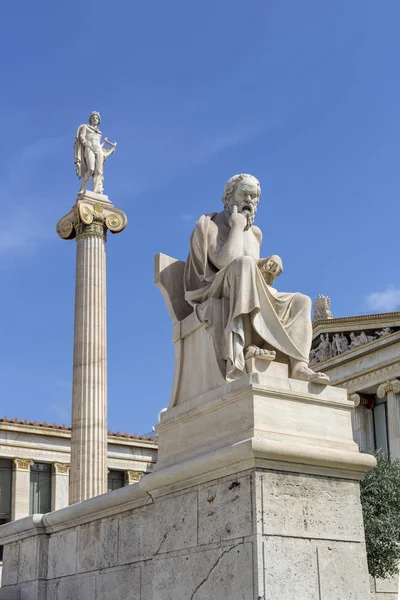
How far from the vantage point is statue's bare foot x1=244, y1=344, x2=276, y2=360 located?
28.2ft

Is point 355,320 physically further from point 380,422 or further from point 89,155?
point 89,155

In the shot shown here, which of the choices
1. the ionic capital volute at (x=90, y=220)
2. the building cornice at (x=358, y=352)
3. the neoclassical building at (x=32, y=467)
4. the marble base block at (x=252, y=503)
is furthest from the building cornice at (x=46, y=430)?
the marble base block at (x=252, y=503)

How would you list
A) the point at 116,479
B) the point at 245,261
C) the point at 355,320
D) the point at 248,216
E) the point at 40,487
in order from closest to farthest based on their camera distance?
the point at 245,261 < the point at 248,216 < the point at 40,487 < the point at 116,479 < the point at 355,320

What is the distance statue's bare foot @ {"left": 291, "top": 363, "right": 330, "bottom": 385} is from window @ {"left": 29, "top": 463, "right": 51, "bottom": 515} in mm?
34885

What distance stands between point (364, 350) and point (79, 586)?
119ft

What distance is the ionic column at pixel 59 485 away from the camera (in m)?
41.8

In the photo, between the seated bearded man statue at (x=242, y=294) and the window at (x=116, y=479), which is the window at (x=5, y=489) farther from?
the seated bearded man statue at (x=242, y=294)

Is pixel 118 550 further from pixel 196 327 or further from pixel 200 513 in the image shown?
pixel 196 327

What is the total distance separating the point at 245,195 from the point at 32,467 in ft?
113

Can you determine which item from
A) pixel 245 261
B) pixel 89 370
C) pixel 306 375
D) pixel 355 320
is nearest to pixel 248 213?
pixel 245 261

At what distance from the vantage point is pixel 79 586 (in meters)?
10.4

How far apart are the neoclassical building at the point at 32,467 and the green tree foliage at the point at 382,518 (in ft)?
61.7

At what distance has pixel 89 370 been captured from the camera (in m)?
25.8

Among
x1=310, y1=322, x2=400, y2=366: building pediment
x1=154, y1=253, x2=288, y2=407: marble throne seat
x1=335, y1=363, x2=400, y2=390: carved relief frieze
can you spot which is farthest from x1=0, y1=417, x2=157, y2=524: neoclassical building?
x1=154, y1=253, x2=288, y2=407: marble throne seat
